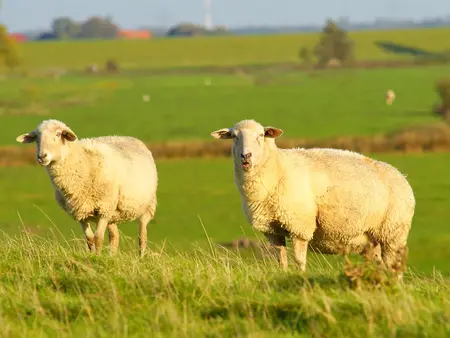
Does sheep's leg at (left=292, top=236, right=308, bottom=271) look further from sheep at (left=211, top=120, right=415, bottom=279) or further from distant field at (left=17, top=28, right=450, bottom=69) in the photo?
distant field at (left=17, top=28, right=450, bottom=69)

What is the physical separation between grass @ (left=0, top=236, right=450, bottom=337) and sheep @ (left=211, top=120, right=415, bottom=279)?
1446mm

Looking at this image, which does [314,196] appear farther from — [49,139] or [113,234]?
[113,234]

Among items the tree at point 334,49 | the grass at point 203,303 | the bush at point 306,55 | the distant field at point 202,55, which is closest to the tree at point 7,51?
the distant field at point 202,55

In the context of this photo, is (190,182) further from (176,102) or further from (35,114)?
(176,102)

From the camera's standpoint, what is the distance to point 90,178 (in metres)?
12.1

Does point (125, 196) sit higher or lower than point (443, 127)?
higher

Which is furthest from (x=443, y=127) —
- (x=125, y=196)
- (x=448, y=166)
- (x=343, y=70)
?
(x=343, y=70)

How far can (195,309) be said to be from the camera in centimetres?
759

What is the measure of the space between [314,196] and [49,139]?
3.16 meters

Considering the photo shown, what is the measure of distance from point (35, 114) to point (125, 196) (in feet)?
241

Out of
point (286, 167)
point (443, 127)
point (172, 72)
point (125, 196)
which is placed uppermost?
Answer: point (286, 167)

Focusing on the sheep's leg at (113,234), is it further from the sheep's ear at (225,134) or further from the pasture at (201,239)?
A: the sheep's ear at (225,134)

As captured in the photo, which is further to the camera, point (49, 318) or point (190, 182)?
point (190, 182)

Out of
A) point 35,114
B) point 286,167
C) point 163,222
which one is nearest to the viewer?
point 286,167
